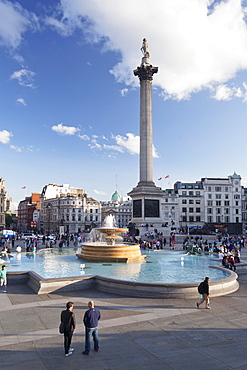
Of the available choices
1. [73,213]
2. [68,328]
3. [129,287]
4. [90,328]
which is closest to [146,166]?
[129,287]

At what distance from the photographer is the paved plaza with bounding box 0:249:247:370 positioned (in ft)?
22.7

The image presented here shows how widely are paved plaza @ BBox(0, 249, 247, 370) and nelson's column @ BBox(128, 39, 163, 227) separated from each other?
37.7 metres

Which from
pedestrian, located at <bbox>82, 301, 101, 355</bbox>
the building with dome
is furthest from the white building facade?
pedestrian, located at <bbox>82, 301, 101, 355</bbox>

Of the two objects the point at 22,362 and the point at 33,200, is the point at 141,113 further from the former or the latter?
the point at 33,200

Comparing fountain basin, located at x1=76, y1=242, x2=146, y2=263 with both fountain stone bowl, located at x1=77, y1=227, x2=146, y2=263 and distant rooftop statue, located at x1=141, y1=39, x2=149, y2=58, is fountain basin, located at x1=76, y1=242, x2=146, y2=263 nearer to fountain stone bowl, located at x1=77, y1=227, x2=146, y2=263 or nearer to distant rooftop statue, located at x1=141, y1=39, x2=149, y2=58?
fountain stone bowl, located at x1=77, y1=227, x2=146, y2=263

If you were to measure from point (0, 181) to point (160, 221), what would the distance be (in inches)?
1813

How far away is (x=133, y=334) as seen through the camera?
862 cm

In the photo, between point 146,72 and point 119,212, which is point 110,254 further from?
point 119,212

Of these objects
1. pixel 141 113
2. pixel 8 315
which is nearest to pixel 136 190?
pixel 141 113

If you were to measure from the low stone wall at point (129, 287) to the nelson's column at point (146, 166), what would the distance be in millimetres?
35214

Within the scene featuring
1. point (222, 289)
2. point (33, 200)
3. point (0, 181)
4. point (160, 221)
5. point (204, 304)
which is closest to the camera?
point (204, 304)

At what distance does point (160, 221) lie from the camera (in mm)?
50219

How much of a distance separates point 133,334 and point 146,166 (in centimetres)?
4652

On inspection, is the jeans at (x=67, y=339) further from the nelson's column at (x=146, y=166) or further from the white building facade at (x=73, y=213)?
the white building facade at (x=73, y=213)
